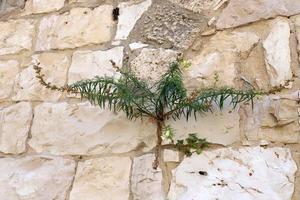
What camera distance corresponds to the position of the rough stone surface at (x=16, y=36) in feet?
6.26

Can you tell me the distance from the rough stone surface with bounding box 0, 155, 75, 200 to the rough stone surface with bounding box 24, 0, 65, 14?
2.05 ft

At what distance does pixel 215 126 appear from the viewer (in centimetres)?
150

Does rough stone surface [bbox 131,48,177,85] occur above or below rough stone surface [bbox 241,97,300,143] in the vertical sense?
above

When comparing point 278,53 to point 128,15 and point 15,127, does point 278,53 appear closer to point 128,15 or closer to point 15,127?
point 128,15

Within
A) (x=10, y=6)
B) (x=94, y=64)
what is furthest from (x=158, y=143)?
(x=10, y=6)

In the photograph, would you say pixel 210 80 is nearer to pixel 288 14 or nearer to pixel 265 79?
pixel 265 79

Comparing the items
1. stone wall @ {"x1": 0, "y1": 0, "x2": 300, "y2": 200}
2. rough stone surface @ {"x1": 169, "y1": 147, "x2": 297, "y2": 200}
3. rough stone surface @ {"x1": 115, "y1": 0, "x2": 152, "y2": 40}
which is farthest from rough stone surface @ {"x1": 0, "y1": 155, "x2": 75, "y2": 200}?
rough stone surface @ {"x1": 115, "y1": 0, "x2": 152, "y2": 40}

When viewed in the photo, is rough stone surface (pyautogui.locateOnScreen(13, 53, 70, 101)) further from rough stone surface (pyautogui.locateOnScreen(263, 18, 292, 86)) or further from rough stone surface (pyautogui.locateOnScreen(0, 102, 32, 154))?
rough stone surface (pyautogui.locateOnScreen(263, 18, 292, 86))

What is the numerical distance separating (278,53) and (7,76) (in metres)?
1.01

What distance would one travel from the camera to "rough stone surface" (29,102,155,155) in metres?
1.57

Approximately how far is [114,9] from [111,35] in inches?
4.6

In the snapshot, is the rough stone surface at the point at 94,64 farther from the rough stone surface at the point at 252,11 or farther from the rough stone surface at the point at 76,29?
the rough stone surface at the point at 252,11

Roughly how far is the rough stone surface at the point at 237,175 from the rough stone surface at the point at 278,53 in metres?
0.23

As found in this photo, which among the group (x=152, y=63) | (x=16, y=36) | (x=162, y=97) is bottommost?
(x=162, y=97)
